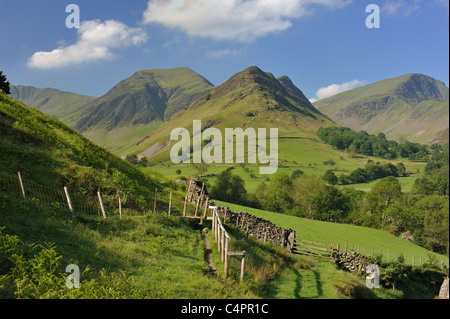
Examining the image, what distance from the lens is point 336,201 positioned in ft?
255

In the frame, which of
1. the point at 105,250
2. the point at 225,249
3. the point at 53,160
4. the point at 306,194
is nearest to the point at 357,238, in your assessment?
the point at 306,194

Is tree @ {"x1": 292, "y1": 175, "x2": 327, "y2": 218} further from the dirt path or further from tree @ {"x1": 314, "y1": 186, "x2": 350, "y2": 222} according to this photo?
the dirt path

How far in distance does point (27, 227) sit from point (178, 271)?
25.7 ft

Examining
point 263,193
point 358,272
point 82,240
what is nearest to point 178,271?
point 82,240

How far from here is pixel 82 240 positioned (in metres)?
13.8

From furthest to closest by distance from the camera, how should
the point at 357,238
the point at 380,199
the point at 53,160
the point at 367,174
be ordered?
the point at 367,174 < the point at 380,199 < the point at 357,238 < the point at 53,160

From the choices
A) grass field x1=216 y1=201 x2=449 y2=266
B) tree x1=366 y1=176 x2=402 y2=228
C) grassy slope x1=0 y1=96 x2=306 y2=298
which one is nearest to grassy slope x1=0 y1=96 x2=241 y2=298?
grassy slope x1=0 y1=96 x2=306 y2=298

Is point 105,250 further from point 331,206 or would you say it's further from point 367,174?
point 367,174

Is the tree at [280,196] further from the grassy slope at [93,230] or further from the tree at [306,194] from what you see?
the grassy slope at [93,230]

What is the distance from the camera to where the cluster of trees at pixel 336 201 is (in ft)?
206

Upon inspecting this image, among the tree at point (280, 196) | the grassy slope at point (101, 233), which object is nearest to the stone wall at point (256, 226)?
the grassy slope at point (101, 233)

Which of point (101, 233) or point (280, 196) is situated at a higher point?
point (101, 233)

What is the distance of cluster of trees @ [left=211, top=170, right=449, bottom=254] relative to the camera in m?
62.7

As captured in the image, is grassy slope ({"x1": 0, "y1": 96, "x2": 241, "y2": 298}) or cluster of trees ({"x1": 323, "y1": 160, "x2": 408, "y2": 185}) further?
cluster of trees ({"x1": 323, "y1": 160, "x2": 408, "y2": 185})
